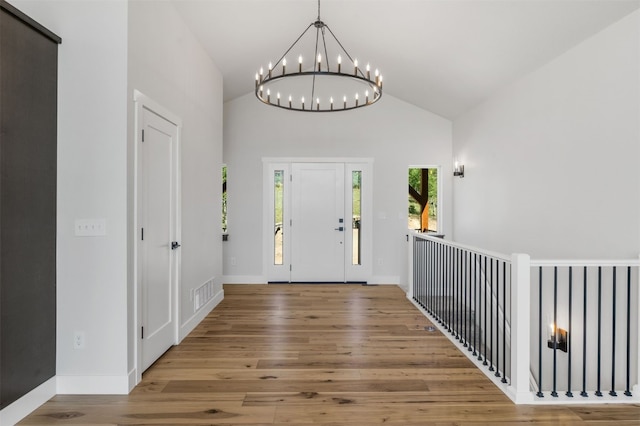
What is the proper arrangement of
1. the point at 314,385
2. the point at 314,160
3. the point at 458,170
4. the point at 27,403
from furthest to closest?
the point at 314,160 → the point at 458,170 → the point at 314,385 → the point at 27,403

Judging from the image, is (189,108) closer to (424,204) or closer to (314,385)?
(314,385)

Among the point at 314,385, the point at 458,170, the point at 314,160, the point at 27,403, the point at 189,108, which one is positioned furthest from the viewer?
the point at 314,160

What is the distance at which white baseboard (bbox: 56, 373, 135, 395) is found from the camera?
7.82 ft

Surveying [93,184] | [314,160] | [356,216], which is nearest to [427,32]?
[314,160]

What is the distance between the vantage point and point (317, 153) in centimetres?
583

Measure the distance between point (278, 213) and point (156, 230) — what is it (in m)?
3.10

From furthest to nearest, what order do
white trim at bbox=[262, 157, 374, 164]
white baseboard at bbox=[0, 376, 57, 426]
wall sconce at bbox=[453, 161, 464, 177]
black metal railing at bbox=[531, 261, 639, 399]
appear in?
white trim at bbox=[262, 157, 374, 164] → wall sconce at bbox=[453, 161, 464, 177] → black metal railing at bbox=[531, 261, 639, 399] → white baseboard at bbox=[0, 376, 57, 426]

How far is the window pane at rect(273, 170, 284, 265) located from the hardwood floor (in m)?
2.07

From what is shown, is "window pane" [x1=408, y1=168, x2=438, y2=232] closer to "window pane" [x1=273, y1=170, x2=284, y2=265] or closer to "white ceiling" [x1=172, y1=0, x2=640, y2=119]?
"white ceiling" [x1=172, y1=0, x2=640, y2=119]

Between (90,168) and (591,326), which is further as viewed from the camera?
(591,326)

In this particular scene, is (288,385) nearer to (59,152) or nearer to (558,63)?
(59,152)

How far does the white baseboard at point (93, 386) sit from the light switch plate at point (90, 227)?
3.20 feet

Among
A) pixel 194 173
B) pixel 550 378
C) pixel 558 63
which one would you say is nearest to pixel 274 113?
pixel 194 173

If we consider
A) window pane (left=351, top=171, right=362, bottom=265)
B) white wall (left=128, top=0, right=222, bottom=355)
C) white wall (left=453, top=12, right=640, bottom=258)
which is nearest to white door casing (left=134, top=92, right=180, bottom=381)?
white wall (left=128, top=0, right=222, bottom=355)
